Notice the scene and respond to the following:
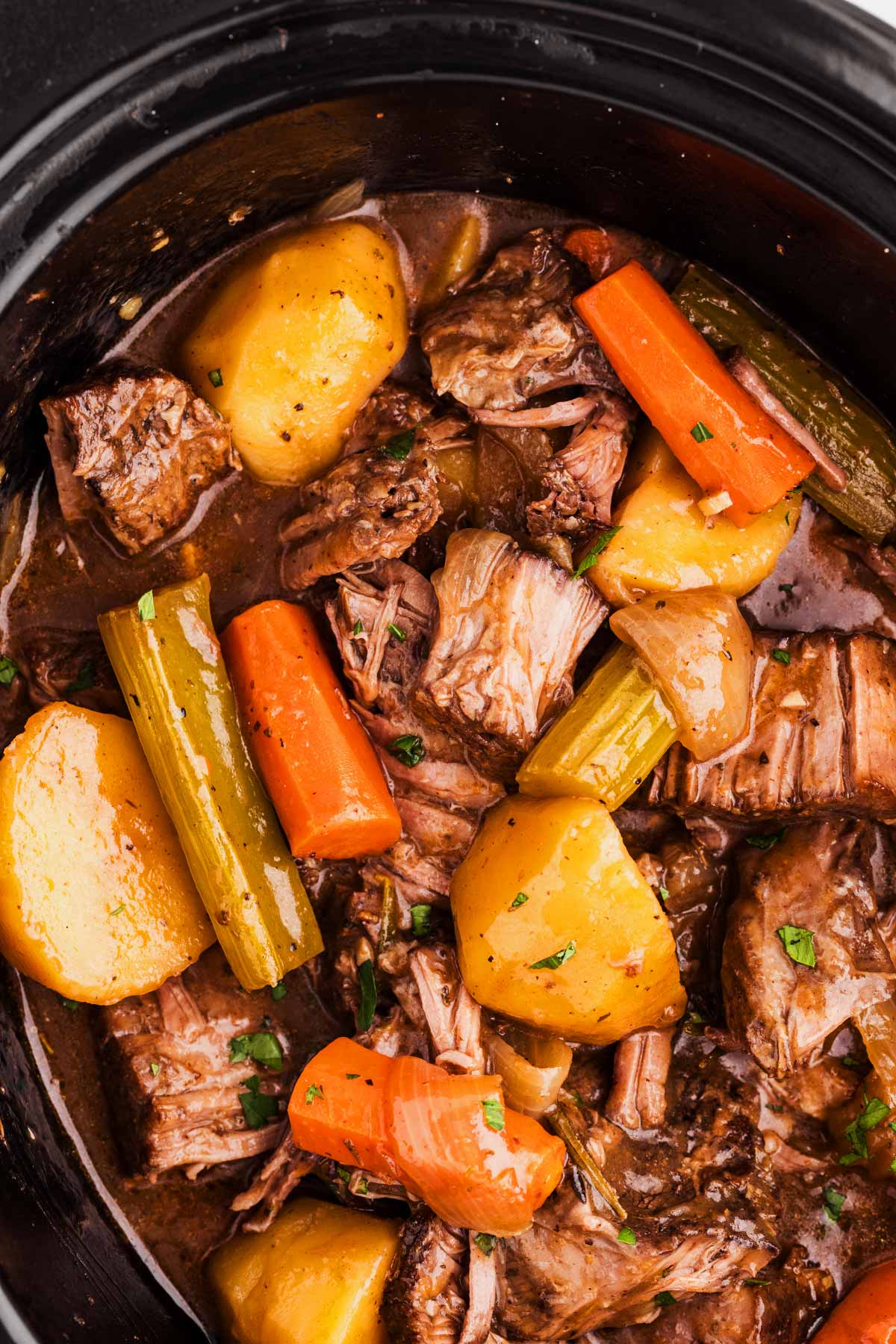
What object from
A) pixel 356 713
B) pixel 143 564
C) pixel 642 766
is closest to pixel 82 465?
pixel 143 564

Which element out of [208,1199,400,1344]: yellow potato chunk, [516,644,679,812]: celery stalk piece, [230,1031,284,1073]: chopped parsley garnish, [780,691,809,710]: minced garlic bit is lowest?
[208,1199,400,1344]: yellow potato chunk

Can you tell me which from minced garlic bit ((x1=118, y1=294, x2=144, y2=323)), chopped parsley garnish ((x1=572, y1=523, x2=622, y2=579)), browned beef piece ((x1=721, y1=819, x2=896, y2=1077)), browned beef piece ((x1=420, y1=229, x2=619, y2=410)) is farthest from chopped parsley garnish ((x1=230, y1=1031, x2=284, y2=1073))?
minced garlic bit ((x1=118, y1=294, x2=144, y2=323))

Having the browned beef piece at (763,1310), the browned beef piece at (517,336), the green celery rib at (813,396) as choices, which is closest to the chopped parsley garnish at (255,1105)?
the browned beef piece at (763,1310)

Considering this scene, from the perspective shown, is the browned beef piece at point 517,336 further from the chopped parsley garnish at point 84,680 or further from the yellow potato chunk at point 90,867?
the yellow potato chunk at point 90,867

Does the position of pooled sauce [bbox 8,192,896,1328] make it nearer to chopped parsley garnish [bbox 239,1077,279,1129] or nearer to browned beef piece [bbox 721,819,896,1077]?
chopped parsley garnish [bbox 239,1077,279,1129]

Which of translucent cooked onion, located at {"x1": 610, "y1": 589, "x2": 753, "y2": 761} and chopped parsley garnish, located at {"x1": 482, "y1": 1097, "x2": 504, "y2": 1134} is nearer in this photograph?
chopped parsley garnish, located at {"x1": 482, "y1": 1097, "x2": 504, "y2": 1134}

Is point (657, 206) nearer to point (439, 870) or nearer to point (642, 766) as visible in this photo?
point (642, 766)
